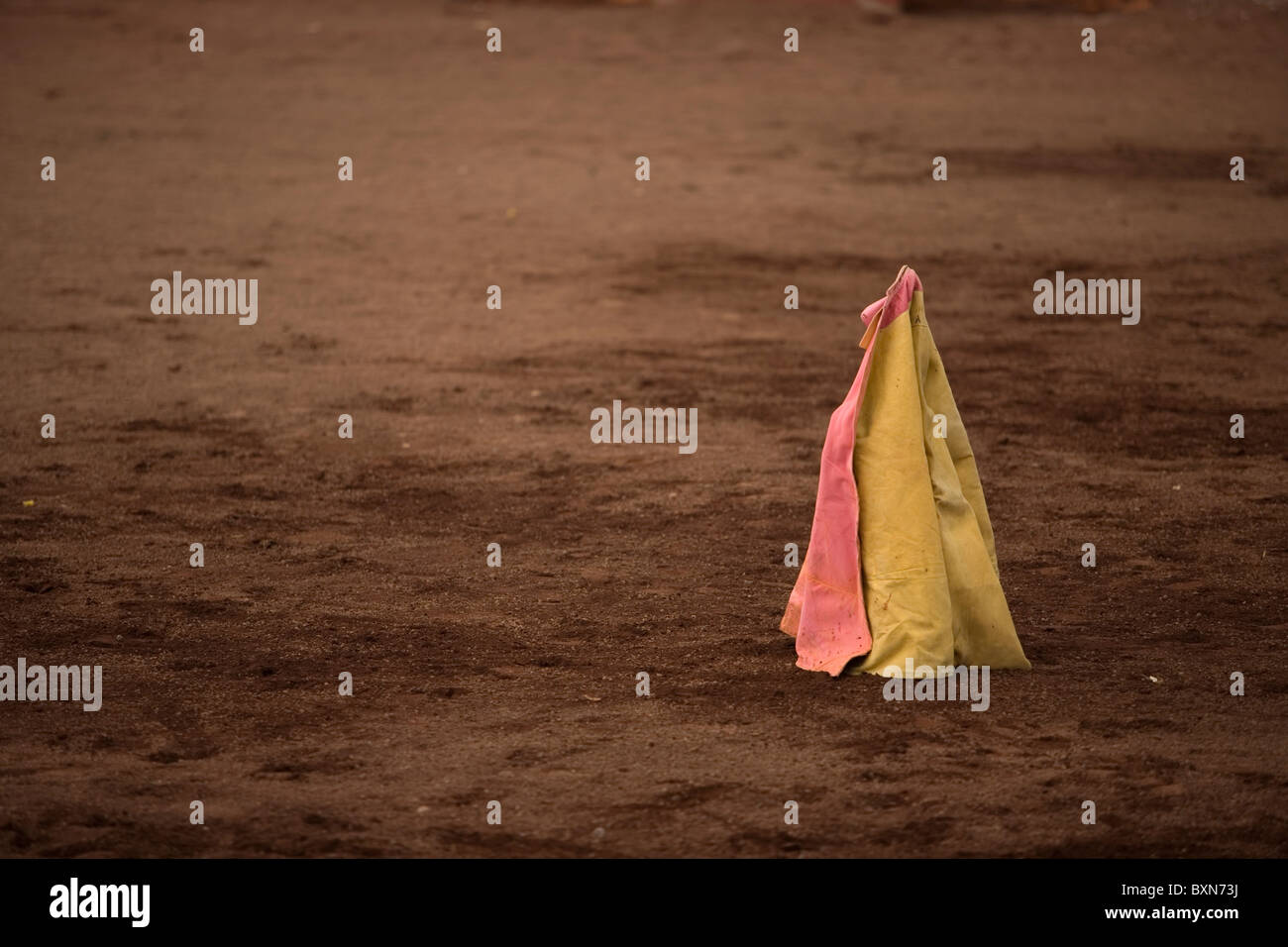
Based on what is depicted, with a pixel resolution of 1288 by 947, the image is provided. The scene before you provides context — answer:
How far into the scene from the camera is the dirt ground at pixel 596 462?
4.62 meters

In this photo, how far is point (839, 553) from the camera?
5164mm

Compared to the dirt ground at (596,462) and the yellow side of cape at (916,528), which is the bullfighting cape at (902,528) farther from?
the dirt ground at (596,462)

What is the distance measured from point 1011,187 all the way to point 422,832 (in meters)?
10.5

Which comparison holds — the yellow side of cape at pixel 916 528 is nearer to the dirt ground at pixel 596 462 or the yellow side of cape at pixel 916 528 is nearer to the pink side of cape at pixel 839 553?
the pink side of cape at pixel 839 553

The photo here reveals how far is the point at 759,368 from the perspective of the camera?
30.3 ft

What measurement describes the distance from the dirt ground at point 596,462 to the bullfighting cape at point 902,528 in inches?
7.9

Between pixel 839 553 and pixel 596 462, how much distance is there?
2.68m

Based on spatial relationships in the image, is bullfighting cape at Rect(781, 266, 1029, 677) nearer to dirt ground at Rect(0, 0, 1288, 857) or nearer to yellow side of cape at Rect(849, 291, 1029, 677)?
yellow side of cape at Rect(849, 291, 1029, 677)

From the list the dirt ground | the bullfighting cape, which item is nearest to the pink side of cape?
the bullfighting cape

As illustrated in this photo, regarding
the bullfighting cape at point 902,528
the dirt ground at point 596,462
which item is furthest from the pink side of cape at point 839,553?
the dirt ground at point 596,462

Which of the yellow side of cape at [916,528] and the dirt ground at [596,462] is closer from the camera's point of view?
the dirt ground at [596,462]

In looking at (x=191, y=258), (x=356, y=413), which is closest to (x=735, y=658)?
(x=356, y=413)
